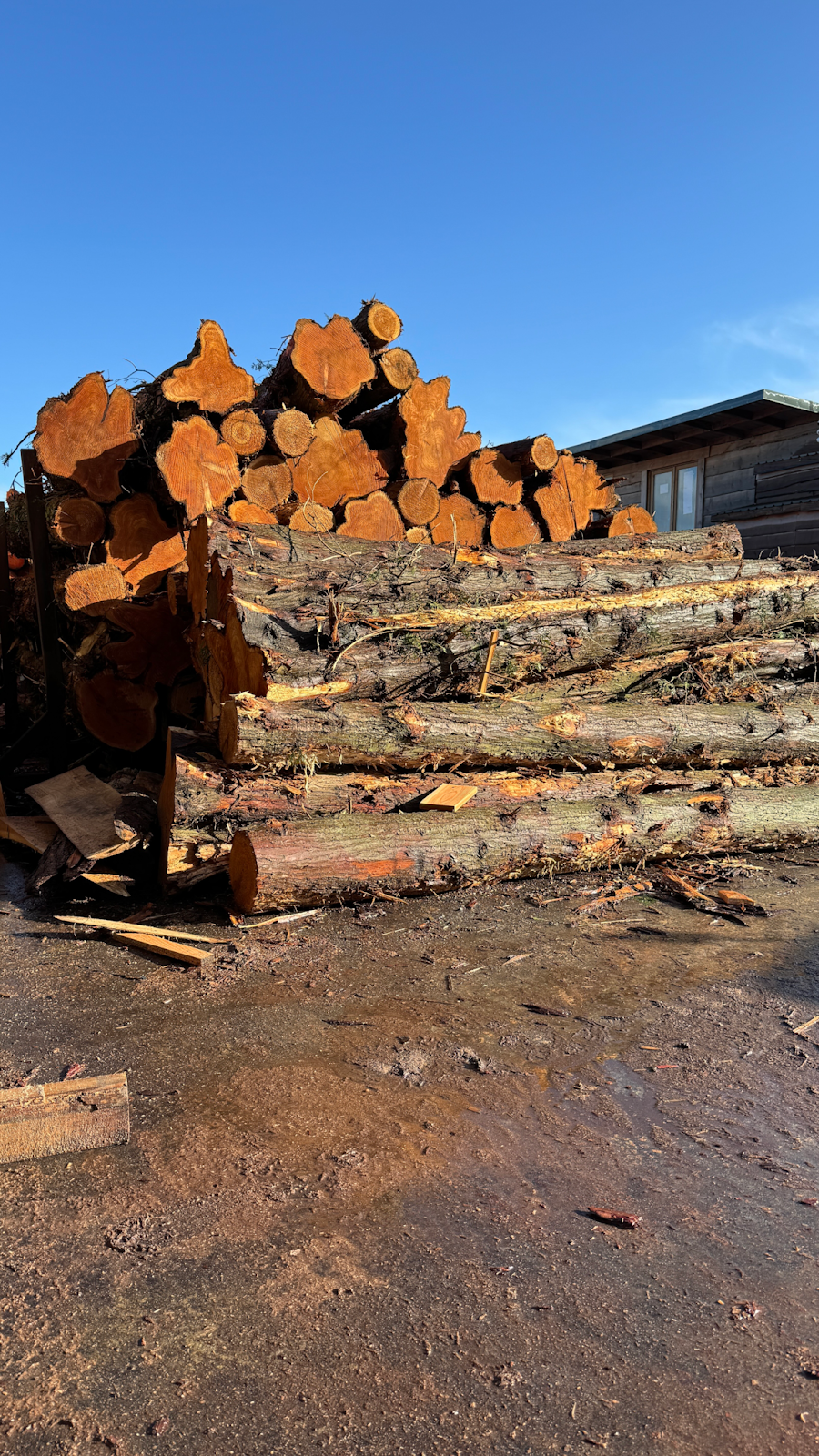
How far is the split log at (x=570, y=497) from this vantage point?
8328mm

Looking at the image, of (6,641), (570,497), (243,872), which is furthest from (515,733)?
(6,641)

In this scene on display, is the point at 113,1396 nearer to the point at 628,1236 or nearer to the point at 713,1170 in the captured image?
the point at 628,1236

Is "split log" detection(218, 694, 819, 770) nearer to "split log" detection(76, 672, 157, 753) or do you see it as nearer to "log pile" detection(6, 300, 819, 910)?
"log pile" detection(6, 300, 819, 910)

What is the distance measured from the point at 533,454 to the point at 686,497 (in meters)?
7.95

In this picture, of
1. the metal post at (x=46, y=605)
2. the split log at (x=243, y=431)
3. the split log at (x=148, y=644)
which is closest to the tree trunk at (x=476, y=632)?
the split log at (x=148, y=644)

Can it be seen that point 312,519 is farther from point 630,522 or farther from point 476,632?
point 630,522

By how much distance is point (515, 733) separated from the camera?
205 inches

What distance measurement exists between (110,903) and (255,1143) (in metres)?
2.69

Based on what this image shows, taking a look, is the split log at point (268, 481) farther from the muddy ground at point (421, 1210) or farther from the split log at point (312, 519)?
the muddy ground at point (421, 1210)

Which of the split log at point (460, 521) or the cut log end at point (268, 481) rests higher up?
the cut log end at point (268, 481)

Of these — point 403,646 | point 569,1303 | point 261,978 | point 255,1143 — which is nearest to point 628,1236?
point 569,1303

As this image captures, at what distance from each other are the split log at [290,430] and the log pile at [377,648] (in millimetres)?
18

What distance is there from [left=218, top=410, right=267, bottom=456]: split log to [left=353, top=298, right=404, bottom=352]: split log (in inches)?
48.6

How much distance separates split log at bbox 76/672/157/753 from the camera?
668 cm
